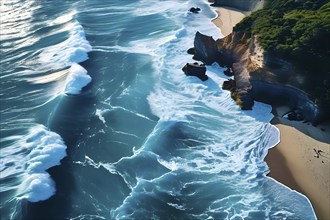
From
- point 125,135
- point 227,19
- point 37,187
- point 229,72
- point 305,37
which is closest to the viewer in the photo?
point 37,187

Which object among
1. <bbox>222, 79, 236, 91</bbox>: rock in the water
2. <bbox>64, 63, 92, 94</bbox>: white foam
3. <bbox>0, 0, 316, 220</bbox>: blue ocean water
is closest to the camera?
<bbox>0, 0, 316, 220</bbox>: blue ocean water

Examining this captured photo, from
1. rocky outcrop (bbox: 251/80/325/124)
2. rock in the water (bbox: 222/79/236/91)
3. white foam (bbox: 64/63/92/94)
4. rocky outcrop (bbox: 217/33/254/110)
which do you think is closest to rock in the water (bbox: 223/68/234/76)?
rocky outcrop (bbox: 217/33/254/110)

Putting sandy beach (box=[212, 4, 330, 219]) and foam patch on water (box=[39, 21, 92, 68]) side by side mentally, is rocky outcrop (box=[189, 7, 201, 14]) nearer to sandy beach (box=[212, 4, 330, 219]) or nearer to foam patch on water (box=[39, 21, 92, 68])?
foam patch on water (box=[39, 21, 92, 68])

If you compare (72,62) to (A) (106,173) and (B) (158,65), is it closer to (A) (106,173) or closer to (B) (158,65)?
(B) (158,65)

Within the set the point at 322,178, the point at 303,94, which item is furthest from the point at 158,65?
the point at 322,178

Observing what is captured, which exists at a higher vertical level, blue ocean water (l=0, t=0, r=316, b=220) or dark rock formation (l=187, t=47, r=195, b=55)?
dark rock formation (l=187, t=47, r=195, b=55)

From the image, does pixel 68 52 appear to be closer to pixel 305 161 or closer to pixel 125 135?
pixel 125 135

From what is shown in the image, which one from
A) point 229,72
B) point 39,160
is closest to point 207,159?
point 39,160
